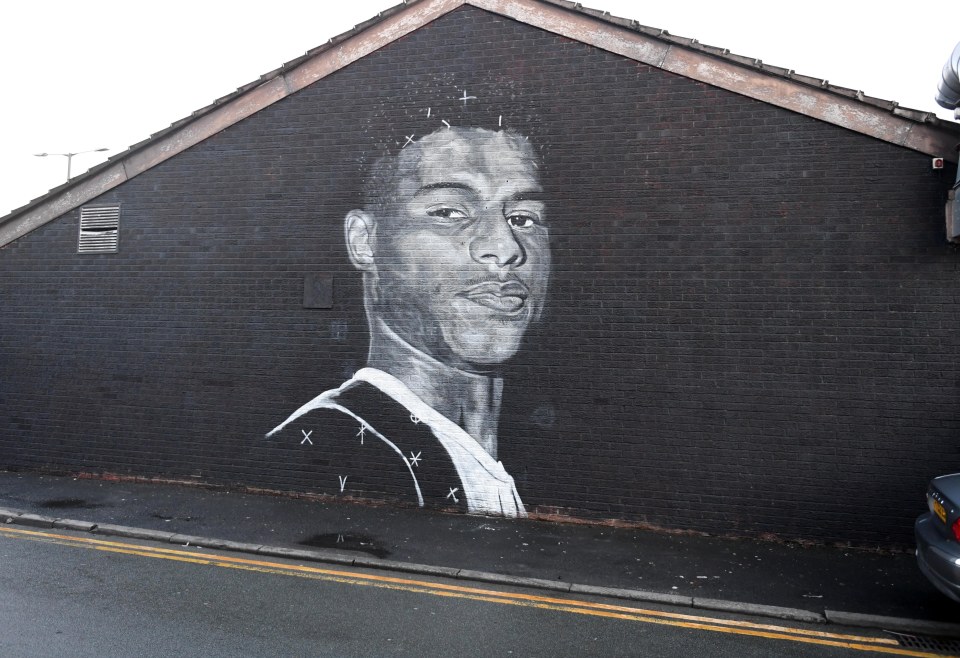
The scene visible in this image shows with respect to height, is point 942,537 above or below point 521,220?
below

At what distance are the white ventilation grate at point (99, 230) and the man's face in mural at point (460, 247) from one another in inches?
143

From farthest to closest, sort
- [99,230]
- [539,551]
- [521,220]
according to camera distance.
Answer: [99,230]
[521,220]
[539,551]

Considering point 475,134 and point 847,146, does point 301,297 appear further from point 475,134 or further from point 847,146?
point 847,146

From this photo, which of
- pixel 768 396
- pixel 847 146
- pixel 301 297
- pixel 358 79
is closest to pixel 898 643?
pixel 768 396

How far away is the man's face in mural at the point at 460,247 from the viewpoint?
929 cm

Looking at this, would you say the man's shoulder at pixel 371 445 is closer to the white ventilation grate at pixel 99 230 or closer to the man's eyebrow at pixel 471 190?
the man's eyebrow at pixel 471 190

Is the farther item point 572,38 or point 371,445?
point 371,445

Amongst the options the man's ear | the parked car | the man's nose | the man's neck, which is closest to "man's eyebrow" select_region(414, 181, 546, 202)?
the man's nose

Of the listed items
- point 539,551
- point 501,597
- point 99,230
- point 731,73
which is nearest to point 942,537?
point 501,597

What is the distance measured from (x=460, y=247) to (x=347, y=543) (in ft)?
12.2

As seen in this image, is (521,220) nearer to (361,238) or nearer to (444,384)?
(361,238)

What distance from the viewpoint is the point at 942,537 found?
228 inches

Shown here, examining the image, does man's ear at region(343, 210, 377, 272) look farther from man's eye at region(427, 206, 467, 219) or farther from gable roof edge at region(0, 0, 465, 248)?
gable roof edge at region(0, 0, 465, 248)

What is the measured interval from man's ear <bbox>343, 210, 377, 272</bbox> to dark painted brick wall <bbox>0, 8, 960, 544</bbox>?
17cm
